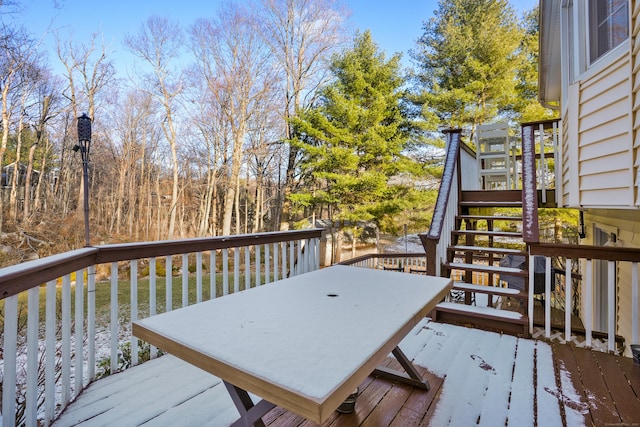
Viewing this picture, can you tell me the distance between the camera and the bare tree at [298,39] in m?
13.6

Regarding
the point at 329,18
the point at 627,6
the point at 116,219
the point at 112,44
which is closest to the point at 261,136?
the point at 329,18

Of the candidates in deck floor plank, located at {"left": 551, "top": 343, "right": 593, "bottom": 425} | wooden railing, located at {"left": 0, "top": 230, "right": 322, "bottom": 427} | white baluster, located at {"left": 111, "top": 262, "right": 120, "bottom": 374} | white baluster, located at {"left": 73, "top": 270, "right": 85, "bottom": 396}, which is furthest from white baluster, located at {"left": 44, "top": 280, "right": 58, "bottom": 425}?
deck floor plank, located at {"left": 551, "top": 343, "right": 593, "bottom": 425}

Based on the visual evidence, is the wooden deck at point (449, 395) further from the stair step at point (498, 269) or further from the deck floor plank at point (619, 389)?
the stair step at point (498, 269)

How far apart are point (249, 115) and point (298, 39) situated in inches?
158

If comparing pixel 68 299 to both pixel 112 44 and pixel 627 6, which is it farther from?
pixel 112 44

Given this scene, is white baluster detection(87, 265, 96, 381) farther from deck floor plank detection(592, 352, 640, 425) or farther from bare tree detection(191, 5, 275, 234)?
bare tree detection(191, 5, 275, 234)

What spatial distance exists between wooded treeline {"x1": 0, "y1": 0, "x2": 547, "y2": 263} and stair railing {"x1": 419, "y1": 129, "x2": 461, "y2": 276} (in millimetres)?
6784

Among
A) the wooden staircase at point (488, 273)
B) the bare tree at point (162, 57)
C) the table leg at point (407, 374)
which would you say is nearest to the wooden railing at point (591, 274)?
the wooden staircase at point (488, 273)

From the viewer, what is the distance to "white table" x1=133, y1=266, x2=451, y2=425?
2.94 feet

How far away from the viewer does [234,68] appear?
13.2 metres

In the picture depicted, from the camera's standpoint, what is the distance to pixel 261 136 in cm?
1386

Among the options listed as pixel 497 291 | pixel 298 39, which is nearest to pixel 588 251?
pixel 497 291

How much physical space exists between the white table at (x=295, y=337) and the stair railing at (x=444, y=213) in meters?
1.50

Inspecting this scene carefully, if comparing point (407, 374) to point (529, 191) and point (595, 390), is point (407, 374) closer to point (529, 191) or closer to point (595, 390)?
point (595, 390)
